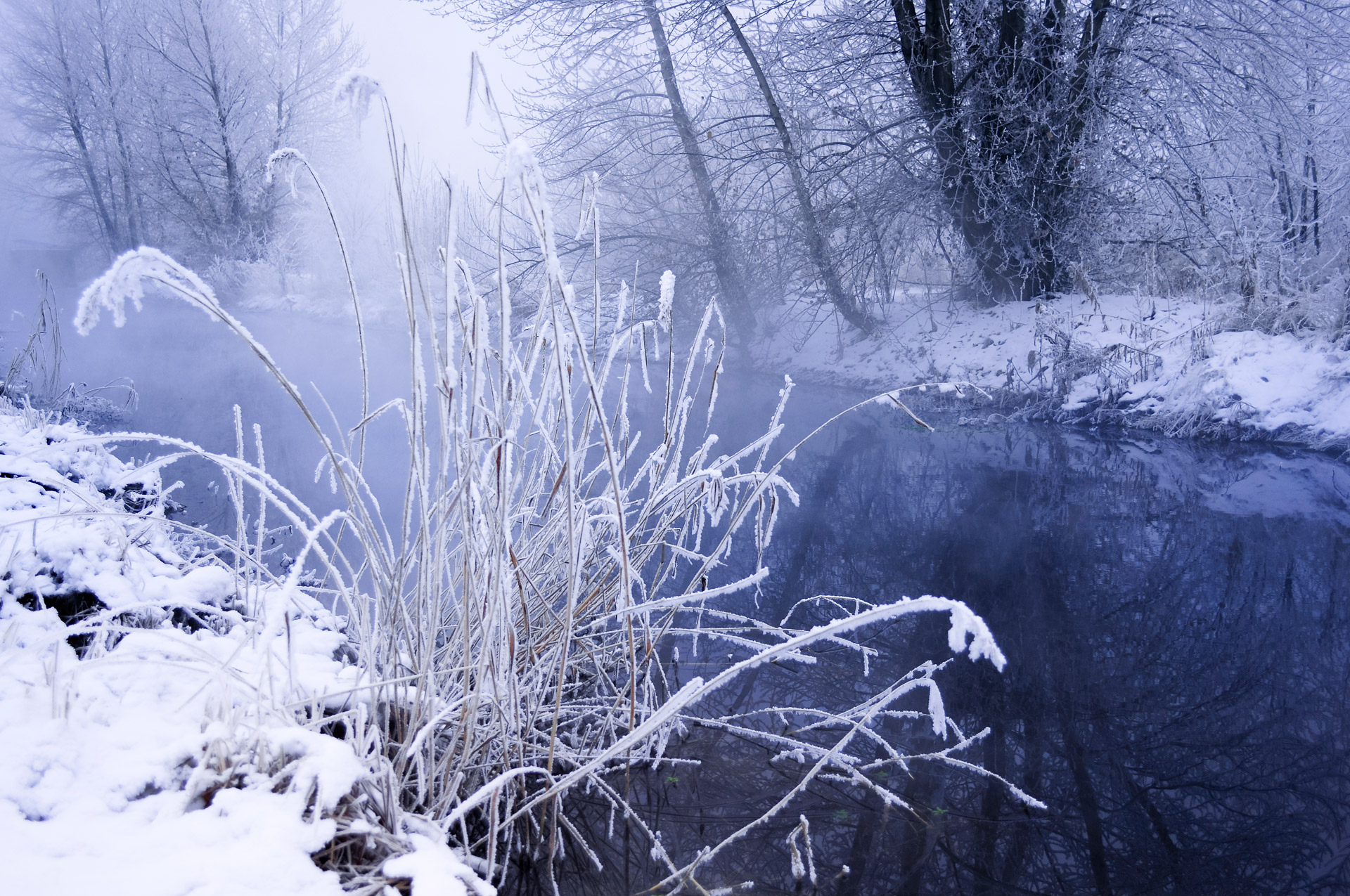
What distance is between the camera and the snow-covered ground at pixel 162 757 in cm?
76

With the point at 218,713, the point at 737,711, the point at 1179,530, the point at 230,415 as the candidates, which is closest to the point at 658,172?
the point at 230,415

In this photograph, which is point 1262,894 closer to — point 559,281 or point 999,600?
point 999,600

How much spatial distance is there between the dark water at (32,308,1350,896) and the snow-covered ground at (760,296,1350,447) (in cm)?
38

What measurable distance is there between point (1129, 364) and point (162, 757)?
5.71 metres

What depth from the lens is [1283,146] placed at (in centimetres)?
533

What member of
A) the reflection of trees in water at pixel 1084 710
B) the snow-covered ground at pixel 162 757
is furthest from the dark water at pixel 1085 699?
the snow-covered ground at pixel 162 757

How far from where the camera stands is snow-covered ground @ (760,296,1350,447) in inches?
172

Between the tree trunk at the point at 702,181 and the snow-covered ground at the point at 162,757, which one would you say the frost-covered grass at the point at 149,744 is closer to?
the snow-covered ground at the point at 162,757

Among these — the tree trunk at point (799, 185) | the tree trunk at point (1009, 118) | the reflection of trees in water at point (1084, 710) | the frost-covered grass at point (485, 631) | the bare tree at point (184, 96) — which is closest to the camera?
the frost-covered grass at point (485, 631)

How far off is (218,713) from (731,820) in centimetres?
82

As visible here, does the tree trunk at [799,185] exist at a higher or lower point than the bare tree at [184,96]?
lower

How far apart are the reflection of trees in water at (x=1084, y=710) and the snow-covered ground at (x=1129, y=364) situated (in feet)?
4.33

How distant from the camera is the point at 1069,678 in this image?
197 centimetres

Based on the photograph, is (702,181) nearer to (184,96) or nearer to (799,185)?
(799,185)
